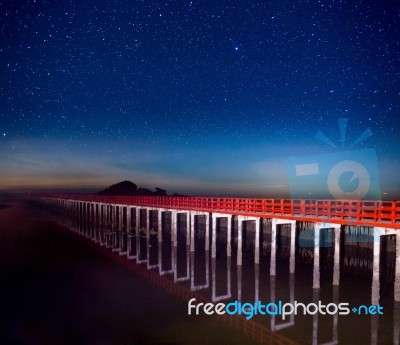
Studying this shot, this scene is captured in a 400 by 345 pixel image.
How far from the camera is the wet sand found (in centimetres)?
1014

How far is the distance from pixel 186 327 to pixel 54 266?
1240 cm

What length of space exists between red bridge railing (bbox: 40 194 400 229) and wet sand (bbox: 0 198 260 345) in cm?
569

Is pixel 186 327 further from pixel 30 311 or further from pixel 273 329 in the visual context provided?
pixel 30 311

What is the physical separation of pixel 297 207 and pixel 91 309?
11028mm

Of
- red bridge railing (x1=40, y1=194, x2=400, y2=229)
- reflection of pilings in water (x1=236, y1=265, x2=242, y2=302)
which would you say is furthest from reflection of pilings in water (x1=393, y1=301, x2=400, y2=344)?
reflection of pilings in water (x1=236, y1=265, x2=242, y2=302)

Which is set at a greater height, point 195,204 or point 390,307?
point 195,204

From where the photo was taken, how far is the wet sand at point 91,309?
10.1m

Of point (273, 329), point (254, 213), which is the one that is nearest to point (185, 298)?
point (273, 329)

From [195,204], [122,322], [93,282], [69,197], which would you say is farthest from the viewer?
[69,197]

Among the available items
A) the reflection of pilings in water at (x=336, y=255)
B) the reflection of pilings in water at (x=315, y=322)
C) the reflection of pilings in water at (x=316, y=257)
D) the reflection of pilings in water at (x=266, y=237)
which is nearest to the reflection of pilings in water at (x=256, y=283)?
the reflection of pilings in water at (x=315, y=322)

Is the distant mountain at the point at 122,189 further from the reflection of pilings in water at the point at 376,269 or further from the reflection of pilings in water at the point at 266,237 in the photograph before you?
the reflection of pilings in water at the point at 376,269

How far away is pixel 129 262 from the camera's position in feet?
66.6

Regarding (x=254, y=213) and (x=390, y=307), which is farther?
(x=254, y=213)

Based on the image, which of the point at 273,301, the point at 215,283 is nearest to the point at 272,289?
the point at 273,301
